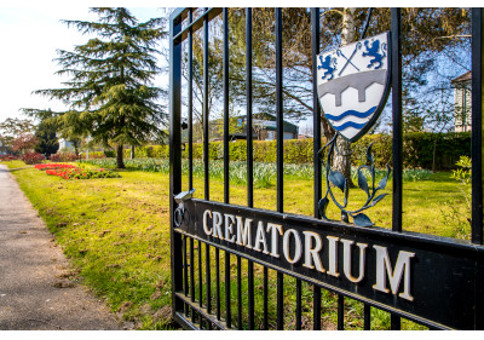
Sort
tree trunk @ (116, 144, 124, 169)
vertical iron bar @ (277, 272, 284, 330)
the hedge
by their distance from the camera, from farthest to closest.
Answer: tree trunk @ (116, 144, 124, 169) < the hedge < vertical iron bar @ (277, 272, 284, 330)

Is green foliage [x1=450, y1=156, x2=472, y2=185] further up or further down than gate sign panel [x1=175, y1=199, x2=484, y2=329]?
further up

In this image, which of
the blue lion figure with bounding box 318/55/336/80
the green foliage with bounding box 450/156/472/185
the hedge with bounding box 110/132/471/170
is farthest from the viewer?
the hedge with bounding box 110/132/471/170

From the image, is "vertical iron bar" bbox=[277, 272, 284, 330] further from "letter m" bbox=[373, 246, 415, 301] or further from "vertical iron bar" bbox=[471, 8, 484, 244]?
"vertical iron bar" bbox=[471, 8, 484, 244]

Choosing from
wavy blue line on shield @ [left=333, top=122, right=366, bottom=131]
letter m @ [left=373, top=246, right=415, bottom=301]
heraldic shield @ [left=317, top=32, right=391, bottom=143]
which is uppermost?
heraldic shield @ [left=317, top=32, right=391, bottom=143]

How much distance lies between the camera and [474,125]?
0.95 m

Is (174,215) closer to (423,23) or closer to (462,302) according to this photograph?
(462,302)

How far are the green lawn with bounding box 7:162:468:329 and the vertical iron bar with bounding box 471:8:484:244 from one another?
5.20ft

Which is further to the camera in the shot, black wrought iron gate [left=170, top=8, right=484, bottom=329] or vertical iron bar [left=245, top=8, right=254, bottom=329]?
vertical iron bar [left=245, top=8, right=254, bottom=329]

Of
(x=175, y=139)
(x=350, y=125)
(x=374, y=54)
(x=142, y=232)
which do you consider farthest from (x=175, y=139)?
(x=142, y=232)

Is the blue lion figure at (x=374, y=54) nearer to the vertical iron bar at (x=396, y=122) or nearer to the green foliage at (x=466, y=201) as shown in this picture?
Result: the vertical iron bar at (x=396, y=122)

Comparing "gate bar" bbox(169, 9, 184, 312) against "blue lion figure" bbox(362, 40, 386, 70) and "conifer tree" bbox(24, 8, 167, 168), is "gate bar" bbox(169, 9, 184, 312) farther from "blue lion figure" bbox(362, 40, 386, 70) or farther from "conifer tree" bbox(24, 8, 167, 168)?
"conifer tree" bbox(24, 8, 167, 168)

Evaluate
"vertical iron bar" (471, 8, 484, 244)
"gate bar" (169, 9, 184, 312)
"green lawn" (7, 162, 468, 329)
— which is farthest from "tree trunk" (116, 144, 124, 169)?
"vertical iron bar" (471, 8, 484, 244)

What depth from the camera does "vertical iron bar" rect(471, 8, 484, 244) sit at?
37.0 inches

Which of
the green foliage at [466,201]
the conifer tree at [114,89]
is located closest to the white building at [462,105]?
the green foliage at [466,201]
